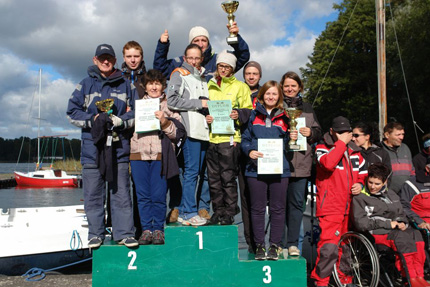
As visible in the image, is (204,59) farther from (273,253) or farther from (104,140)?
(273,253)

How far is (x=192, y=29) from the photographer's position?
4.99 m

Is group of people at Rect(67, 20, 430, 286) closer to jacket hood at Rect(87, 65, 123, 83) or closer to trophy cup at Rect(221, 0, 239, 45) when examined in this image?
jacket hood at Rect(87, 65, 123, 83)

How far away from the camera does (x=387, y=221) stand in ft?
14.5

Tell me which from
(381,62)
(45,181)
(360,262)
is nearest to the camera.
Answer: (360,262)

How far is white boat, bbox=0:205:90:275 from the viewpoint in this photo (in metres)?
8.07

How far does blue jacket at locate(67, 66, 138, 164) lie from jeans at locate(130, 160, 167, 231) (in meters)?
0.22

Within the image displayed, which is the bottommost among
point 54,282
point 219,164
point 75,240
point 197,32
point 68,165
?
point 68,165

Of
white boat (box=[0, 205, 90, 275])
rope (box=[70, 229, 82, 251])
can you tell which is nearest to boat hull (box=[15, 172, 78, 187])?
white boat (box=[0, 205, 90, 275])

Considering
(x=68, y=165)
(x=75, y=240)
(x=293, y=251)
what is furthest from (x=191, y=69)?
(x=68, y=165)

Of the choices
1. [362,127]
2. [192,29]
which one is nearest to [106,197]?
[192,29]

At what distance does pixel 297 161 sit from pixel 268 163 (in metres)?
0.48

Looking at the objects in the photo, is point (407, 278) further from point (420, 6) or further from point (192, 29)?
point (420, 6)

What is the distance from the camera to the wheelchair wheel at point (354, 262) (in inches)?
170

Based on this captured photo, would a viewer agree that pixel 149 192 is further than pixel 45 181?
No
